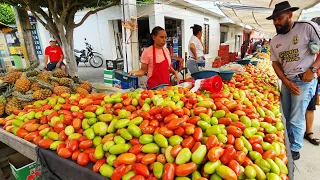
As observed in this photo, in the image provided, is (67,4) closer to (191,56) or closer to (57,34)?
(57,34)

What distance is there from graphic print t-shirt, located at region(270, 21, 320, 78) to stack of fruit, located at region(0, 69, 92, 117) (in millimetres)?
2857

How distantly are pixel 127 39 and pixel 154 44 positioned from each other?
5.45 ft

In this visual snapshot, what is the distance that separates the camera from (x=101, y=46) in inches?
441

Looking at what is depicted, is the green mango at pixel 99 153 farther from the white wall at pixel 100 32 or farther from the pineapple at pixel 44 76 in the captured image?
the white wall at pixel 100 32

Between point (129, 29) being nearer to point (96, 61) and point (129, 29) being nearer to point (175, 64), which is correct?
point (175, 64)

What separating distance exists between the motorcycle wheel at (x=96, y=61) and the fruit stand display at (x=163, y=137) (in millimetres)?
9943

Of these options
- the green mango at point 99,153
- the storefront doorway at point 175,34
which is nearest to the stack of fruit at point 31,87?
the green mango at point 99,153

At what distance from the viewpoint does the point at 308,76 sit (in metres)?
2.37

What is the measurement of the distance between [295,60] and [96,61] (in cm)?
1064

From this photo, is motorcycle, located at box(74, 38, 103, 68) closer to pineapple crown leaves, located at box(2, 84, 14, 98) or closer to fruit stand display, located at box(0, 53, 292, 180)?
pineapple crown leaves, located at box(2, 84, 14, 98)

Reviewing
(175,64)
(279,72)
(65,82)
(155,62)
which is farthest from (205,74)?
(175,64)

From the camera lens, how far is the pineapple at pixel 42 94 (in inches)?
99.3

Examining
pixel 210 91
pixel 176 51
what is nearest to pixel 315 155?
pixel 210 91

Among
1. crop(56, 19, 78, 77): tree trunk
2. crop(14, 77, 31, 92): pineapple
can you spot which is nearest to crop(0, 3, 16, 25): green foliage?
crop(56, 19, 78, 77): tree trunk
